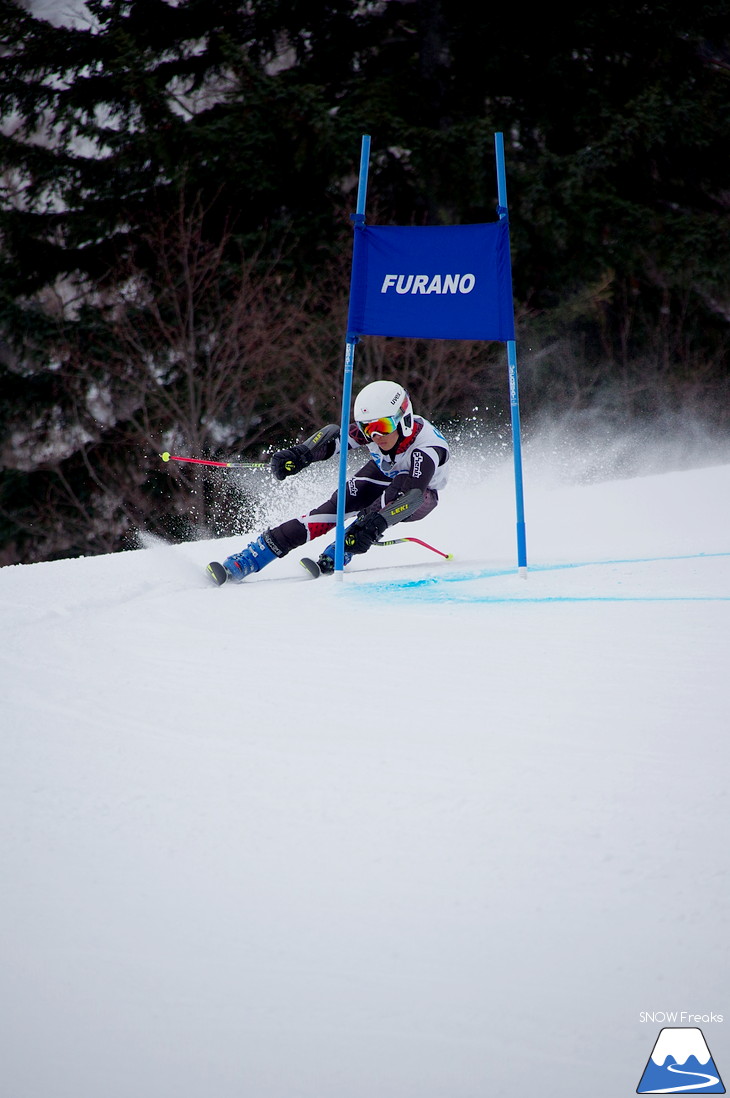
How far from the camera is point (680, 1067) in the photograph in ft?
→ 5.17

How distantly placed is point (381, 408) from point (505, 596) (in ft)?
4.75

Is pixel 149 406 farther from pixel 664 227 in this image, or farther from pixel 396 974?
pixel 396 974

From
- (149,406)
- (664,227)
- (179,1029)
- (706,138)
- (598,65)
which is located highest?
(598,65)

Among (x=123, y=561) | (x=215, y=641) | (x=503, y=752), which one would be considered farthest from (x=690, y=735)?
(x=123, y=561)

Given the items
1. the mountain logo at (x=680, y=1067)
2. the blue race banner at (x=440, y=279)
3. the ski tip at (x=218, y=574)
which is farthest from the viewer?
the ski tip at (x=218, y=574)

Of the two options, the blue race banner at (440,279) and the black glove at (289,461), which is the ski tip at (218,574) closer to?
the black glove at (289,461)

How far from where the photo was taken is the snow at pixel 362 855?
162 centimetres

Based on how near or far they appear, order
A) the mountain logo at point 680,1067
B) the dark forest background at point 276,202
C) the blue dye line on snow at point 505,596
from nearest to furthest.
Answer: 1. the mountain logo at point 680,1067
2. the blue dye line on snow at point 505,596
3. the dark forest background at point 276,202

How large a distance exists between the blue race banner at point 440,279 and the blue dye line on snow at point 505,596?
1.30 meters

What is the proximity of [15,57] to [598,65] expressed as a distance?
32.5ft

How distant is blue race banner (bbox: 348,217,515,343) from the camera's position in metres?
5.14

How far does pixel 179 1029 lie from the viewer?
1650 mm

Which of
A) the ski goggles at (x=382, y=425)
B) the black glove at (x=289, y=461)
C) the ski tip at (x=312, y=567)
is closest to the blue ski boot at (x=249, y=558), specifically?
the ski tip at (x=312, y=567)

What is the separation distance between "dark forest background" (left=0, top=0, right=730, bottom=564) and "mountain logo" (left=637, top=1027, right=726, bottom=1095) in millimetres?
14691
